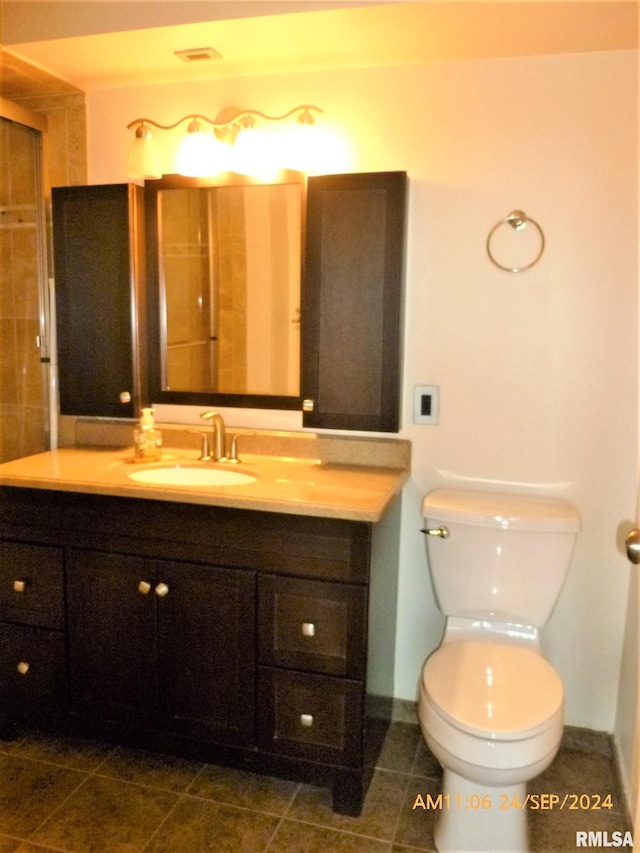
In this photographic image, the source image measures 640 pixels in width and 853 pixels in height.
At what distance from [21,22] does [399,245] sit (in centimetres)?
124

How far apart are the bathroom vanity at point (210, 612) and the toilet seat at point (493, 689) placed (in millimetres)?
207

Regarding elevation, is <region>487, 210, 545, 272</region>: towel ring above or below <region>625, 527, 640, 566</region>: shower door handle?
above

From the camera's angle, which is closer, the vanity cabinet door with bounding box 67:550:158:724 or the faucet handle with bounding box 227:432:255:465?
the vanity cabinet door with bounding box 67:550:158:724

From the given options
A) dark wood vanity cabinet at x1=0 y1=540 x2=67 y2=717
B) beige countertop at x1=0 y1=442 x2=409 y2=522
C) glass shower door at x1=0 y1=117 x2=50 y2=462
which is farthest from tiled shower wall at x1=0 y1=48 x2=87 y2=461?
dark wood vanity cabinet at x1=0 y1=540 x2=67 y2=717

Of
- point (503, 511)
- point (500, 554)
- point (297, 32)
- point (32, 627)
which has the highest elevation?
point (297, 32)

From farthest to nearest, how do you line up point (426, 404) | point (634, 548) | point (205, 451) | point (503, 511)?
point (205, 451) → point (426, 404) → point (503, 511) → point (634, 548)

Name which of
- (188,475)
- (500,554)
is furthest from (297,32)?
(500,554)

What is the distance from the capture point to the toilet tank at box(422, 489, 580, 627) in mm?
1858

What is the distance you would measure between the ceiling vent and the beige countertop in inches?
47.8

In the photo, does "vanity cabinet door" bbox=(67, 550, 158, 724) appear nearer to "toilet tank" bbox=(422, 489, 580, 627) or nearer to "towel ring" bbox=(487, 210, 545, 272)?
"toilet tank" bbox=(422, 489, 580, 627)

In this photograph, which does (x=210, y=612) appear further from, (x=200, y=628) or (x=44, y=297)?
(x=44, y=297)

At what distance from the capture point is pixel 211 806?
1.84 m

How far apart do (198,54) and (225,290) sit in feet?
2.25

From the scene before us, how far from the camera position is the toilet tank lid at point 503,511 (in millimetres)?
1846
